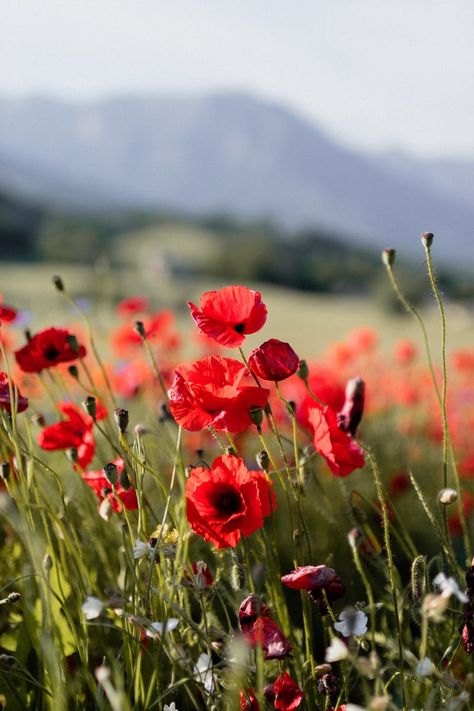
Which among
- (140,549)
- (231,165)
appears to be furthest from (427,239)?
(231,165)

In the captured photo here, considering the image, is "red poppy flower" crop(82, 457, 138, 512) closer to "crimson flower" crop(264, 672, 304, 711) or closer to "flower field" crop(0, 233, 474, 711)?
"flower field" crop(0, 233, 474, 711)

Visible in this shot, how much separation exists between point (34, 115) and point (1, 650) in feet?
265

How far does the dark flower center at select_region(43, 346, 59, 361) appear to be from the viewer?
122 centimetres

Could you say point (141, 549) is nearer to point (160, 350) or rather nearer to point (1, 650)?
point (1, 650)

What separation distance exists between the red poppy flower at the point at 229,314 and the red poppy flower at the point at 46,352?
0.98 ft

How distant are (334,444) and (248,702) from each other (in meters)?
0.35

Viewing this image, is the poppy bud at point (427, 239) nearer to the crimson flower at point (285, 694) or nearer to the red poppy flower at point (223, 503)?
the red poppy flower at point (223, 503)

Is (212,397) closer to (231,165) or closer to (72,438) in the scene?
(72,438)

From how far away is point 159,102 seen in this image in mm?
82250

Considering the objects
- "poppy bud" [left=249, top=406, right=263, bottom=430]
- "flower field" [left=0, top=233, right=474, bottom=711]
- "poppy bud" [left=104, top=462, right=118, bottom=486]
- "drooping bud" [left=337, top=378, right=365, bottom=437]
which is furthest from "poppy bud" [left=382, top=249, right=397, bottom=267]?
"poppy bud" [left=104, top=462, right=118, bottom=486]

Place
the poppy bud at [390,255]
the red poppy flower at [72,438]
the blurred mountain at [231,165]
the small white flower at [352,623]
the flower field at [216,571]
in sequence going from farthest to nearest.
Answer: the blurred mountain at [231,165] < the red poppy flower at [72,438] < the poppy bud at [390,255] < the flower field at [216,571] < the small white flower at [352,623]

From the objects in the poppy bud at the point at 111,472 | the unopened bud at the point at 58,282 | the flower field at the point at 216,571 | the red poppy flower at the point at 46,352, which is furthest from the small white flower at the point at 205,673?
the unopened bud at the point at 58,282

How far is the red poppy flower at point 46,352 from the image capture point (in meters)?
1.21

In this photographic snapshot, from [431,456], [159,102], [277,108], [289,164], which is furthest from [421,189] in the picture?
[431,456]
